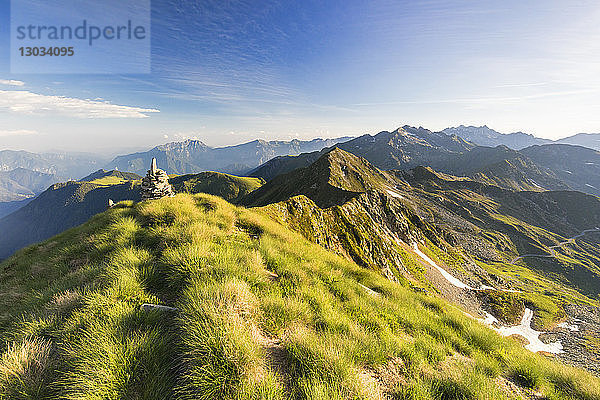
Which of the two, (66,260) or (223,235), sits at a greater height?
(223,235)

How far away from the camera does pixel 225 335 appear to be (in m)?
4.36

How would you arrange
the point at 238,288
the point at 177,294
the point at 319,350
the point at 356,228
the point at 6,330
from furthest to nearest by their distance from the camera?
the point at 356,228, the point at 177,294, the point at 238,288, the point at 6,330, the point at 319,350

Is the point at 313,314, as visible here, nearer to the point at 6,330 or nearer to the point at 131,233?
the point at 6,330

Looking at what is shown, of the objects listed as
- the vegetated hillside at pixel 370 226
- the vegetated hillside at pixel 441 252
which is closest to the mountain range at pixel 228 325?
the vegetated hillside at pixel 441 252

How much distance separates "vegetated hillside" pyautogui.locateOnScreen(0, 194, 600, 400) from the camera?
155 inches

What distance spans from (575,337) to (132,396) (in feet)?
500

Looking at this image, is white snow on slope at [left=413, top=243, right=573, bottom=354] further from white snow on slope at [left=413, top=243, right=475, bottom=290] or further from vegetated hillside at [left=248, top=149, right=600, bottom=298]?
vegetated hillside at [left=248, top=149, right=600, bottom=298]

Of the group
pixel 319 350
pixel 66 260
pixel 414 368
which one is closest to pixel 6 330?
pixel 66 260

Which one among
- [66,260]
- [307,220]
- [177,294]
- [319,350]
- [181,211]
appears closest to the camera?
[319,350]

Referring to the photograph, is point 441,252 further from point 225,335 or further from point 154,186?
point 225,335

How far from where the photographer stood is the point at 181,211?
36.2 feet

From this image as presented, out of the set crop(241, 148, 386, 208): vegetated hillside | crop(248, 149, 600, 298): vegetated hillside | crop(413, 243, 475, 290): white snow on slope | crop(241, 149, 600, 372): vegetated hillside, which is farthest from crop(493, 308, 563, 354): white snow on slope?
crop(241, 148, 386, 208): vegetated hillside

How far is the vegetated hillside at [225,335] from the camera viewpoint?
3.94 metres

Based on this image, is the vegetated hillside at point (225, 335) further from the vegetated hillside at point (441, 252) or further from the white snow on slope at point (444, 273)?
the white snow on slope at point (444, 273)
